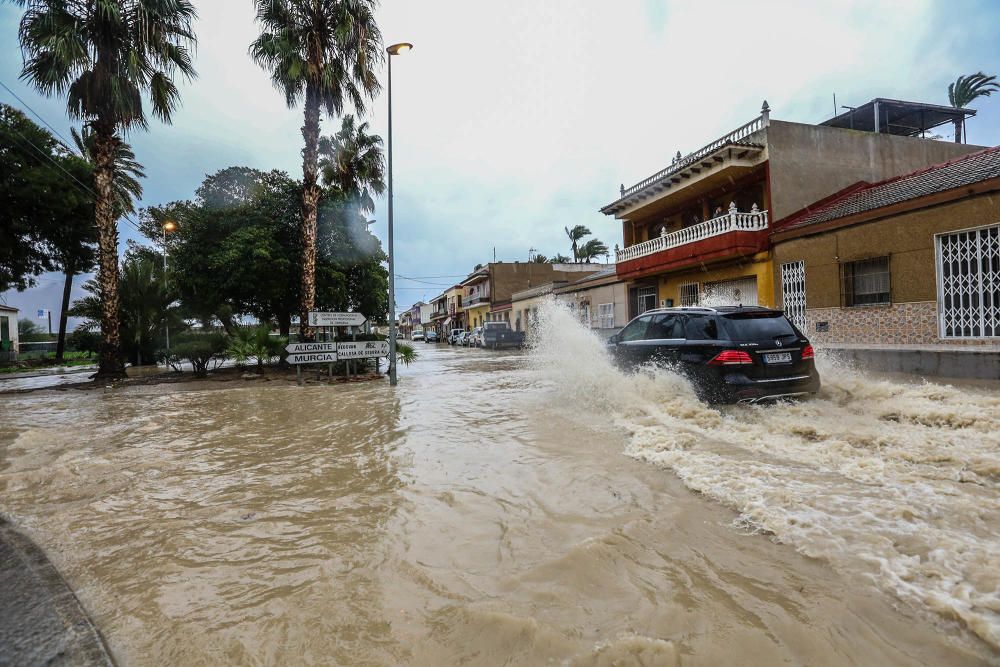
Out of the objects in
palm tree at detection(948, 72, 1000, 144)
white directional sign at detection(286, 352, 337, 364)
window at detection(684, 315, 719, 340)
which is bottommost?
white directional sign at detection(286, 352, 337, 364)

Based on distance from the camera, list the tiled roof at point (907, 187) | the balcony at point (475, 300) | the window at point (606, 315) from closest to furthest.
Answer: the tiled roof at point (907, 187) → the window at point (606, 315) → the balcony at point (475, 300)

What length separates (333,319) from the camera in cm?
1363

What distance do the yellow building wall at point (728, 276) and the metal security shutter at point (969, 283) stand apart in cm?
466

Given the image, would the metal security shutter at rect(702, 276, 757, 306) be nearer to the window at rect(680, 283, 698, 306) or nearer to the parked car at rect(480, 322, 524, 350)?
Result: the window at rect(680, 283, 698, 306)

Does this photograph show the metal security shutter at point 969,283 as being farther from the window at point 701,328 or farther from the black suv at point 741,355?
the window at point 701,328

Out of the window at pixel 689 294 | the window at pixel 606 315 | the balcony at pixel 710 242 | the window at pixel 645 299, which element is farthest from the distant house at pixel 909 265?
the window at pixel 606 315

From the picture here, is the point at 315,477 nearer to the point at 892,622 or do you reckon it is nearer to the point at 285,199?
the point at 892,622

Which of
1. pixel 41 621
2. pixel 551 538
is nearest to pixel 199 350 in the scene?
pixel 41 621

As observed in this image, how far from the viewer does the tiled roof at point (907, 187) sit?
35.1 feet

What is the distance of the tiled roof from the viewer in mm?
10713

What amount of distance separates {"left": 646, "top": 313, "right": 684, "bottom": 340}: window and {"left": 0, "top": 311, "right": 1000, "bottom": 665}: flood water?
1.21 m

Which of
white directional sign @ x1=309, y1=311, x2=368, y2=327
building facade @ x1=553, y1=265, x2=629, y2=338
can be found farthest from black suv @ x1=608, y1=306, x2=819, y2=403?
building facade @ x1=553, y1=265, x2=629, y2=338

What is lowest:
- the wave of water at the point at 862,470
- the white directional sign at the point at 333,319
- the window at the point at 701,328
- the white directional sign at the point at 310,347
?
the wave of water at the point at 862,470

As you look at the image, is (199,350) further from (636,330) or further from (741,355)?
(741,355)
